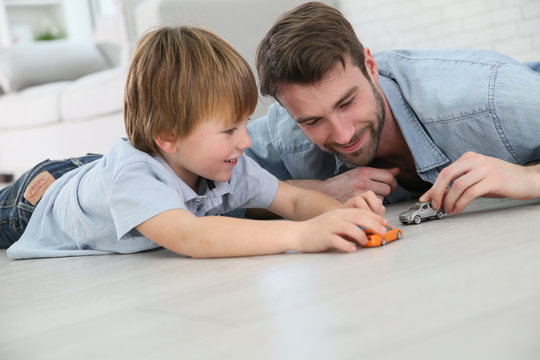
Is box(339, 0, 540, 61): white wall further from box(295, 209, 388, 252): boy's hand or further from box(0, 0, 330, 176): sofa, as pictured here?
box(295, 209, 388, 252): boy's hand

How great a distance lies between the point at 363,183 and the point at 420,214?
36 centimetres

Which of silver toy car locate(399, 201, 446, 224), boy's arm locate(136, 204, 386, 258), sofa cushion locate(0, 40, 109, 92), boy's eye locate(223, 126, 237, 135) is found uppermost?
boy's eye locate(223, 126, 237, 135)

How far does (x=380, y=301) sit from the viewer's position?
31.9 inches

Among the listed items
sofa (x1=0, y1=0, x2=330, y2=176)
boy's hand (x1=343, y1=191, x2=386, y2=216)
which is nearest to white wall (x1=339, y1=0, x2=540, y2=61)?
sofa (x1=0, y1=0, x2=330, y2=176)

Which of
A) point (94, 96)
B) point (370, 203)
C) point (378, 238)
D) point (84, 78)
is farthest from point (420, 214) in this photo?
point (84, 78)

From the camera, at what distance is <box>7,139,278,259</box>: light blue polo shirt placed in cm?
134

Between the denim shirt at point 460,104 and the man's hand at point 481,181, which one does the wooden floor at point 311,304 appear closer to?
the man's hand at point 481,181

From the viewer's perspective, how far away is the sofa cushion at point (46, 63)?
4.07m

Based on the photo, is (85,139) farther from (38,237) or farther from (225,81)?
(225,81)

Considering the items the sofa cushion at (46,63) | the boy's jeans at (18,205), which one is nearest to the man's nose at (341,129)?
the boy's jeans at (18,205)

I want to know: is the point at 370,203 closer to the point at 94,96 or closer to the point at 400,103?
the point at 400,103

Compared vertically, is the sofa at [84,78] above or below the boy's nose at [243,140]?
below

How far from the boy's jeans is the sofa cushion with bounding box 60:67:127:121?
1145 mm

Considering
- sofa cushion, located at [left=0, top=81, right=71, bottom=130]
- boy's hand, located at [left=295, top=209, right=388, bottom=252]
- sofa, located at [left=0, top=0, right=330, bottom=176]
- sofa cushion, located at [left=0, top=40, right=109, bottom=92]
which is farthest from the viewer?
sofa cushion, located at [left=0, top=40, right=109, bottom=92]
